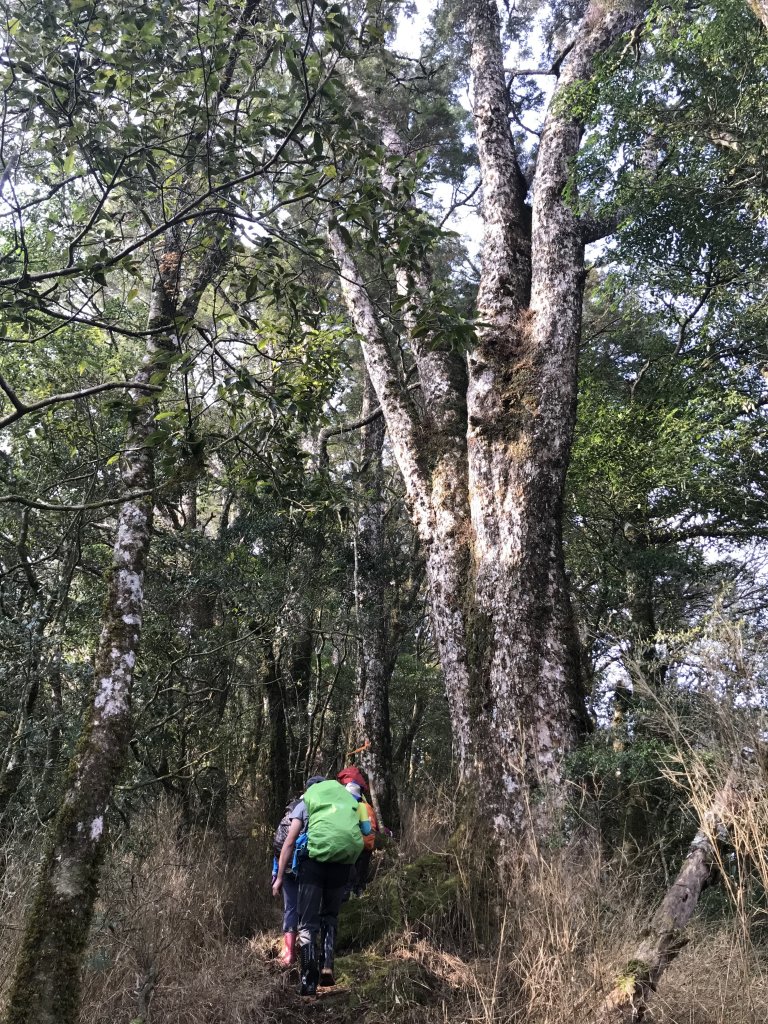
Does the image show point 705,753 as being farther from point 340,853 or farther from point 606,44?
point 606,44

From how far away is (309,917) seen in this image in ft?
13.9

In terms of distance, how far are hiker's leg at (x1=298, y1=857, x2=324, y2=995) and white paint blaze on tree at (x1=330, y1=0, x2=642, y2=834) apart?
3.89ft

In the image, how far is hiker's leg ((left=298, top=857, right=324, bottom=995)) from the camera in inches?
157

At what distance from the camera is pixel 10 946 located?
3299mm

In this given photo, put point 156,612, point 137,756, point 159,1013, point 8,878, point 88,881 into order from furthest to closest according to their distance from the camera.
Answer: point 156,612, point 137,756, point 8,878, point 159,1013, point 88,881

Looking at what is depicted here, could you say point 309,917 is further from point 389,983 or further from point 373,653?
point 373,653

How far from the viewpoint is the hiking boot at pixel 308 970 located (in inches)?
156

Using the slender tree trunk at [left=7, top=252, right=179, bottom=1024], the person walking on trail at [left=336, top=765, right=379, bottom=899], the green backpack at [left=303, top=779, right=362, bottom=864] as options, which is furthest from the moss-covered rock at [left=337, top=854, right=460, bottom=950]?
the slender tree trunk at [left=7, top=252, right=179, bottom=1024]

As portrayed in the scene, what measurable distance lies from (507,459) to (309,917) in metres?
3.51

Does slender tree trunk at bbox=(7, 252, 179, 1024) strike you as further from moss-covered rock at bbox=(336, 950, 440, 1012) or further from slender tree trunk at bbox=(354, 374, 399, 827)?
slender tree trunk at bbox=(354, 374, 399, 827)

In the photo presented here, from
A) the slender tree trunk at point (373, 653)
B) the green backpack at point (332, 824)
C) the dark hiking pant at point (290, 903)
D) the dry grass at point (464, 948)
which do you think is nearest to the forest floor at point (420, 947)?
the dry grass at point (464, 948)

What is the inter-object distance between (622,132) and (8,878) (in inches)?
292

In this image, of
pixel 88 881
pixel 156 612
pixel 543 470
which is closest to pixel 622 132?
pixel 543 470

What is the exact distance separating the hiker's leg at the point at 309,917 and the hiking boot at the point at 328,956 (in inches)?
4.2
